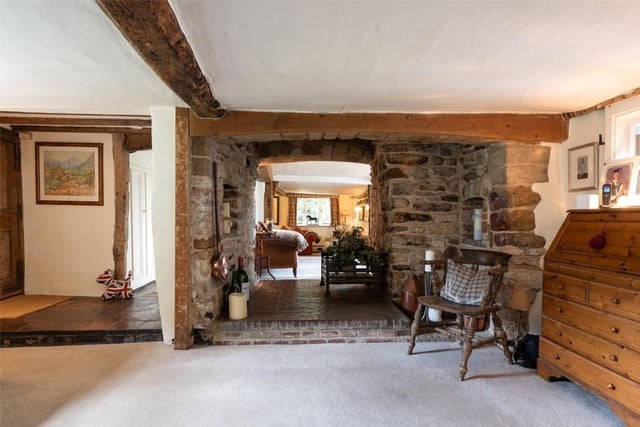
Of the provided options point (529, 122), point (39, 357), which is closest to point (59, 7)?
point (39, 357)

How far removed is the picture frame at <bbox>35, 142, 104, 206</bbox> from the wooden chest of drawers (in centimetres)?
469

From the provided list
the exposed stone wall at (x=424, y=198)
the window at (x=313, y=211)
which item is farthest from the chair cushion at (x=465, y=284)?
the window at (x=313, y=211)

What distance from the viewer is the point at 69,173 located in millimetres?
3912

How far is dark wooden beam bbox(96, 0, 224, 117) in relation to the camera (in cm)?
120

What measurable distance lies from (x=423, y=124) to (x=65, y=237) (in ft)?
14.0

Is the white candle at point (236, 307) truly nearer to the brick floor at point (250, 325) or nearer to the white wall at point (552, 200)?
the brick floor at point (250, 325)

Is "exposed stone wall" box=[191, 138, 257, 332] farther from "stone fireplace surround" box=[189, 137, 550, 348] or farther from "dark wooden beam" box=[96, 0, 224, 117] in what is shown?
"dark wooden beam" box=[96, 0, 224, 117]

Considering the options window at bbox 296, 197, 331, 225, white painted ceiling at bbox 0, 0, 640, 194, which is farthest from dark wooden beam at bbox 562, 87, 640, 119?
window at bbox 296, 197, 331, 225

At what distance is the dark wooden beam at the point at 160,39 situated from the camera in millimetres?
1195

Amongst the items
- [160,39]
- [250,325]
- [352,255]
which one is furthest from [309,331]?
[160,39]

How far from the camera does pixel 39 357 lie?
99.5 inches

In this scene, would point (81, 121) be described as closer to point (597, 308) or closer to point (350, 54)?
point (350, 54)

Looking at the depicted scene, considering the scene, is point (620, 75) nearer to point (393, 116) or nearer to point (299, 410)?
point (393, 116)

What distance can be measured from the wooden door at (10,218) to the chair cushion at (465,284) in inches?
185
